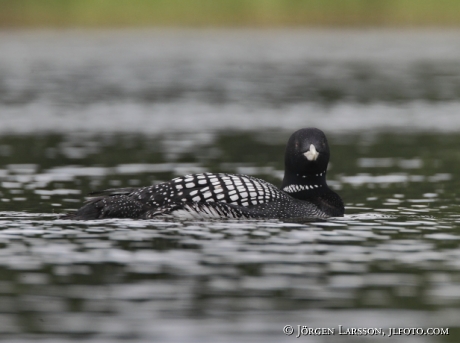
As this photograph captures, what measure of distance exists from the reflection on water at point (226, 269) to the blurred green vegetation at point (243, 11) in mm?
29783

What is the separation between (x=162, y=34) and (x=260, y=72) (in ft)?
69.9

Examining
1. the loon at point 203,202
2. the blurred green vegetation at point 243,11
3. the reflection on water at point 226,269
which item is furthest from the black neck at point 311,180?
the blurred green vegetation at point 243,11

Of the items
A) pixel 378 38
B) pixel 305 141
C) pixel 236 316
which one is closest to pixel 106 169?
pixel 305 141

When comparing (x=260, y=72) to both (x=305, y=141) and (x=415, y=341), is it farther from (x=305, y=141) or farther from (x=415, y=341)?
(x=415, y=341)

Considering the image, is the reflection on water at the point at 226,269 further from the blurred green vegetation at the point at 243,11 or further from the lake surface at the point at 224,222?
the blurred green vegetation at the point at 243,11

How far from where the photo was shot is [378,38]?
43156 millimetres

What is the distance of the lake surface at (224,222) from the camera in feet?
16.4

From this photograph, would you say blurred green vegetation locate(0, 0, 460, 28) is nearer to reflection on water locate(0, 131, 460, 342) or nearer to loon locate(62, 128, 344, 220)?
reflection on water locate(0, 131, 460, 342)

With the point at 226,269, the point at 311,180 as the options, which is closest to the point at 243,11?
the point at 311,180

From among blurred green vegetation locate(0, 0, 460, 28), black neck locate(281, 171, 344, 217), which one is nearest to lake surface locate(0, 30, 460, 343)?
black neck locate(281, 171, 344, 217)

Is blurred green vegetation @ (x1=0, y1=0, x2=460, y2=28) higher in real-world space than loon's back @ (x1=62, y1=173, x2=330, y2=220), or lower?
higher

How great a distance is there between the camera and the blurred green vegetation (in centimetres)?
3919

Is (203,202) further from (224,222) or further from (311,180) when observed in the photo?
(311,180)

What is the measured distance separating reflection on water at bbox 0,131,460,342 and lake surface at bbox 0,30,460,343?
0.6 inches
